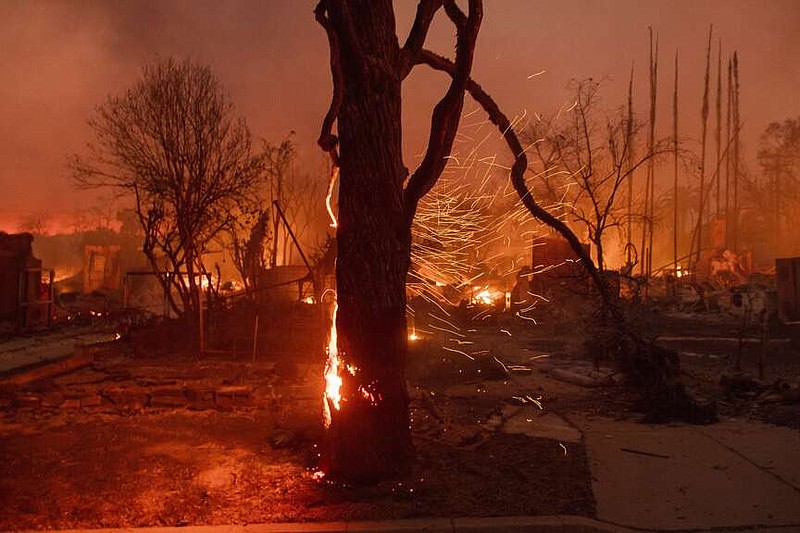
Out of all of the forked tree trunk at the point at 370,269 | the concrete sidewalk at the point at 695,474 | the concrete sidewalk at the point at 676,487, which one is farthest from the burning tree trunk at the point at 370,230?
the concrete sidewalk at the point at 695,474

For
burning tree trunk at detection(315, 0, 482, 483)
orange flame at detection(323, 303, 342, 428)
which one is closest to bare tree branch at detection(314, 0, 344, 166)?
burning tree trunk at detection(315, 0, 482, 483)

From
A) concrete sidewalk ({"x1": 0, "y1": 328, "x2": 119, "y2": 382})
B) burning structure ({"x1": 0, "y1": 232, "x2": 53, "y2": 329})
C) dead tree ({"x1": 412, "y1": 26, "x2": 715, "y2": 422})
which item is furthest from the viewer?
burning structure ({"x1": 0, "y1": 232, "x2": 53, "y2": 329})

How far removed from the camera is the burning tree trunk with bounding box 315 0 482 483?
5457 millimetres

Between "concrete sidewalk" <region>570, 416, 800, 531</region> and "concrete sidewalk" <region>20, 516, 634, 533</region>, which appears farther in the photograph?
"concrete sidewalk" <region>570, 416, 800, 531</region>

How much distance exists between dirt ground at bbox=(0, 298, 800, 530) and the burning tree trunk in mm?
461

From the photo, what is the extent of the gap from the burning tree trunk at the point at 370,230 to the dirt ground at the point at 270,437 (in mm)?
461

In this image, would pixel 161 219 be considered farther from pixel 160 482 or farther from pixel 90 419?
pixel 160 482

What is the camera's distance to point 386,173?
564 centimetres

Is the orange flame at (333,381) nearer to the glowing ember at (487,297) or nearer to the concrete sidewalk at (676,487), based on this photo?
the concrete sidewalk at (676,487)

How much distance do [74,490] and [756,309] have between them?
20.9 m

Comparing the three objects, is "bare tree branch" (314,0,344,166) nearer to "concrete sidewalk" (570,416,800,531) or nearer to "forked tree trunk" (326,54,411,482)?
"forked tree trunk" (326,54,411,482)

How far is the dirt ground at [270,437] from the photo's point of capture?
4961 mm

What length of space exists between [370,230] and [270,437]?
2834mm

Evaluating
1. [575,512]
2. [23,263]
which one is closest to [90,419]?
[575,512]
